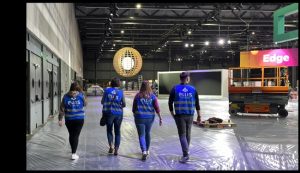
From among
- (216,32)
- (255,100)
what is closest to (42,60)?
(255,100)

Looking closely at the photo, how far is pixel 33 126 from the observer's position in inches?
398

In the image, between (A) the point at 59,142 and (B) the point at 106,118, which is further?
(A) the point at 59,142

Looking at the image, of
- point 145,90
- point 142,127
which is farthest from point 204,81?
point 142,127

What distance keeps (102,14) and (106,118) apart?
58.2ft

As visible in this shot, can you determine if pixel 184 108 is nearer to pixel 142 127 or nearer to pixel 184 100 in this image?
pixel 184 100

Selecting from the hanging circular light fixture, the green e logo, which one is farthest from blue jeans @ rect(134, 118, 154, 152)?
the hanging circular light fixture

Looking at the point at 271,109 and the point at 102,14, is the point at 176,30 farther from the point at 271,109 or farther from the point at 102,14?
the point at 271,109

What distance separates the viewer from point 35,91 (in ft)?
34.0

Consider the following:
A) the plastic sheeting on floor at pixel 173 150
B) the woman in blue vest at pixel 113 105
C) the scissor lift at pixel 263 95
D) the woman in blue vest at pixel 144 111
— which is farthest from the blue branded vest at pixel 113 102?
the scissor lift at pixel 263 95

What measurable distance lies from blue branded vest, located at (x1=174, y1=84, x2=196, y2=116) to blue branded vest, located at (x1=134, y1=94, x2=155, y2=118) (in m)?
0.51

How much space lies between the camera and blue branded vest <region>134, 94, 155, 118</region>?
22.0ft

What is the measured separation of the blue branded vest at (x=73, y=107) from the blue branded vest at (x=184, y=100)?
182 cm

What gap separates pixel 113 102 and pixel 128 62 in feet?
21.1
